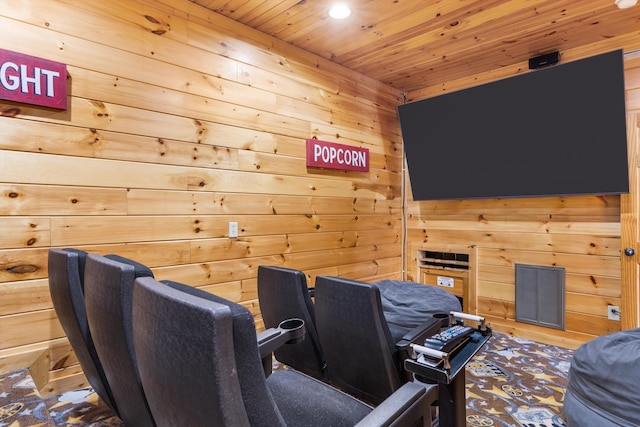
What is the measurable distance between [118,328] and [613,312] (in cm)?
363

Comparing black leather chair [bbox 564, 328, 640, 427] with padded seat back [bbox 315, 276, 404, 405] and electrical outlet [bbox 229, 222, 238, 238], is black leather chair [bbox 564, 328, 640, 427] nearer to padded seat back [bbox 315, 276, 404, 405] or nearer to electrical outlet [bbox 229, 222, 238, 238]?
padded seat back [bbox 315, 276, 404, 405]

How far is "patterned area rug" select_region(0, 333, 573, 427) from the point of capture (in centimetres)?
144

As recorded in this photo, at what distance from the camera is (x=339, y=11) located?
260 centimetres

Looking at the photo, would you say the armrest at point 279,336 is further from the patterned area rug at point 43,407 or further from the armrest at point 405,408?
the patterned area rug at point 43,407

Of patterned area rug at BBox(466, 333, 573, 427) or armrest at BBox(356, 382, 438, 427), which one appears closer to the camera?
armrest at BBox(356, 382, 438, 427)

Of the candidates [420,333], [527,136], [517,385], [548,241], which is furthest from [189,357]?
[548,241]

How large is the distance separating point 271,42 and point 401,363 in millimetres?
2576

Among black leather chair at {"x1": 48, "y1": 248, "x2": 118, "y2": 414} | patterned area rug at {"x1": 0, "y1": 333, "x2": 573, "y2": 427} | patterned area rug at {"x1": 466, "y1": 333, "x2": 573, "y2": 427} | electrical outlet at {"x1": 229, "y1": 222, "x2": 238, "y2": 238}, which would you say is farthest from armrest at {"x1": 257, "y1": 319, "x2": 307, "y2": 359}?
electrical outlet at {"x1": 229, "y1": 222, "x2": 238, "y2": 238}

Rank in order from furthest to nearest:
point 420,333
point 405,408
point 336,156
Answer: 1. point 336,156
2. point 420,333
3. point 405,408

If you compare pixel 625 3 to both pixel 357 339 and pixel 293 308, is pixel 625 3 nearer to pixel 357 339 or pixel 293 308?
pixel 357 339

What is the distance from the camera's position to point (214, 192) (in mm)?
2582

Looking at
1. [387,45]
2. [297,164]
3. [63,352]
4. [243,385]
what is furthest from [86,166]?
[387,45]

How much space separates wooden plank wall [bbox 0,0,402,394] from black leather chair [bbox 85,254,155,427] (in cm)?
96

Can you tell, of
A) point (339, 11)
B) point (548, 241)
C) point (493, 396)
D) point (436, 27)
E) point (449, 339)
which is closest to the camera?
point (449, 339)
